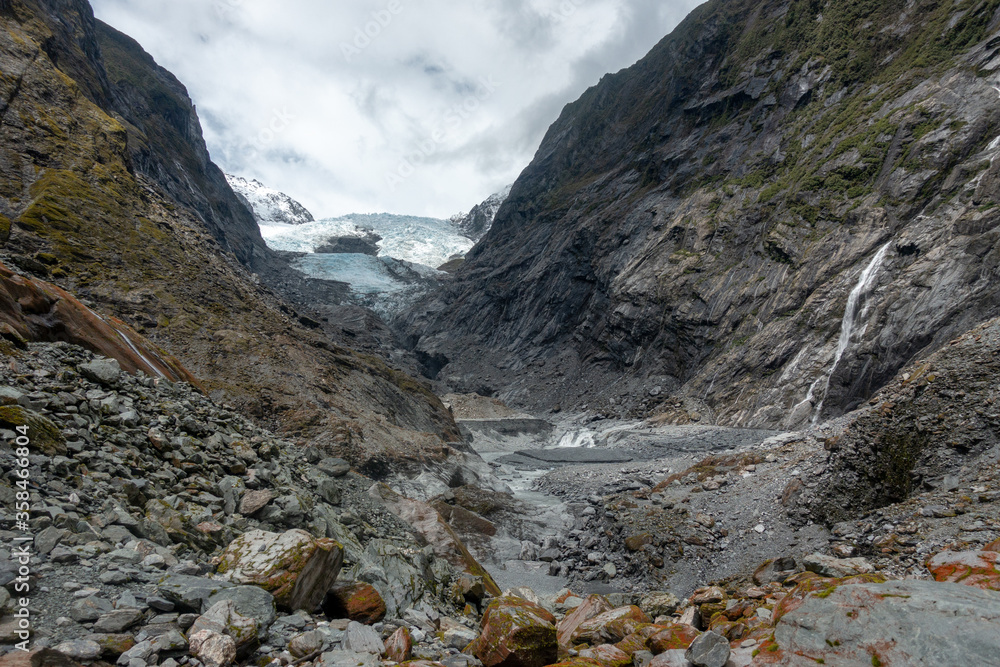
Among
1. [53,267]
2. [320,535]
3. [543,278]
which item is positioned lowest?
[320,535]

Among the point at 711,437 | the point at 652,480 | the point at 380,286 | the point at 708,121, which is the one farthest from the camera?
the point at 380,286

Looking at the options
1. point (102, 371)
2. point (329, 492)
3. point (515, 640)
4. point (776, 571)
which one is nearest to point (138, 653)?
point (515, 640)

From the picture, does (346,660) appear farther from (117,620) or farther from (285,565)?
(117,620)

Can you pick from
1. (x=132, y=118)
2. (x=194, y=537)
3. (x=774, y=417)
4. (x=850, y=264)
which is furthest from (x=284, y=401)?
(x=132, y=118)

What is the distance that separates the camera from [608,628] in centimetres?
585

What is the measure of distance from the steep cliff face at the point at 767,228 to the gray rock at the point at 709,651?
2931cm

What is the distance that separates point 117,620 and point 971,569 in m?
7.74

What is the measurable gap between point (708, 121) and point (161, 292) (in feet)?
230

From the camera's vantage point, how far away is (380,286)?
13612 centimetres

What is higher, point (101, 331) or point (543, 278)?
point (543, 278)

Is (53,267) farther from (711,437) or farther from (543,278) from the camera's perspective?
(543,278)

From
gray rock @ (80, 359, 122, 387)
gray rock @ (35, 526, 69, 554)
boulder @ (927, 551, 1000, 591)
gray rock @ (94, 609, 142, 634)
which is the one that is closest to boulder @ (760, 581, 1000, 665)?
boulder @ (927, 551, 1000, 591)

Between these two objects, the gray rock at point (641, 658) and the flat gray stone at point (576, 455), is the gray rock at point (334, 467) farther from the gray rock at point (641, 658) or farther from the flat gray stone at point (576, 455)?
the flat gray stone at point (576, 455)

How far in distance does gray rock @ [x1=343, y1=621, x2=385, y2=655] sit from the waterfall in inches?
1248
